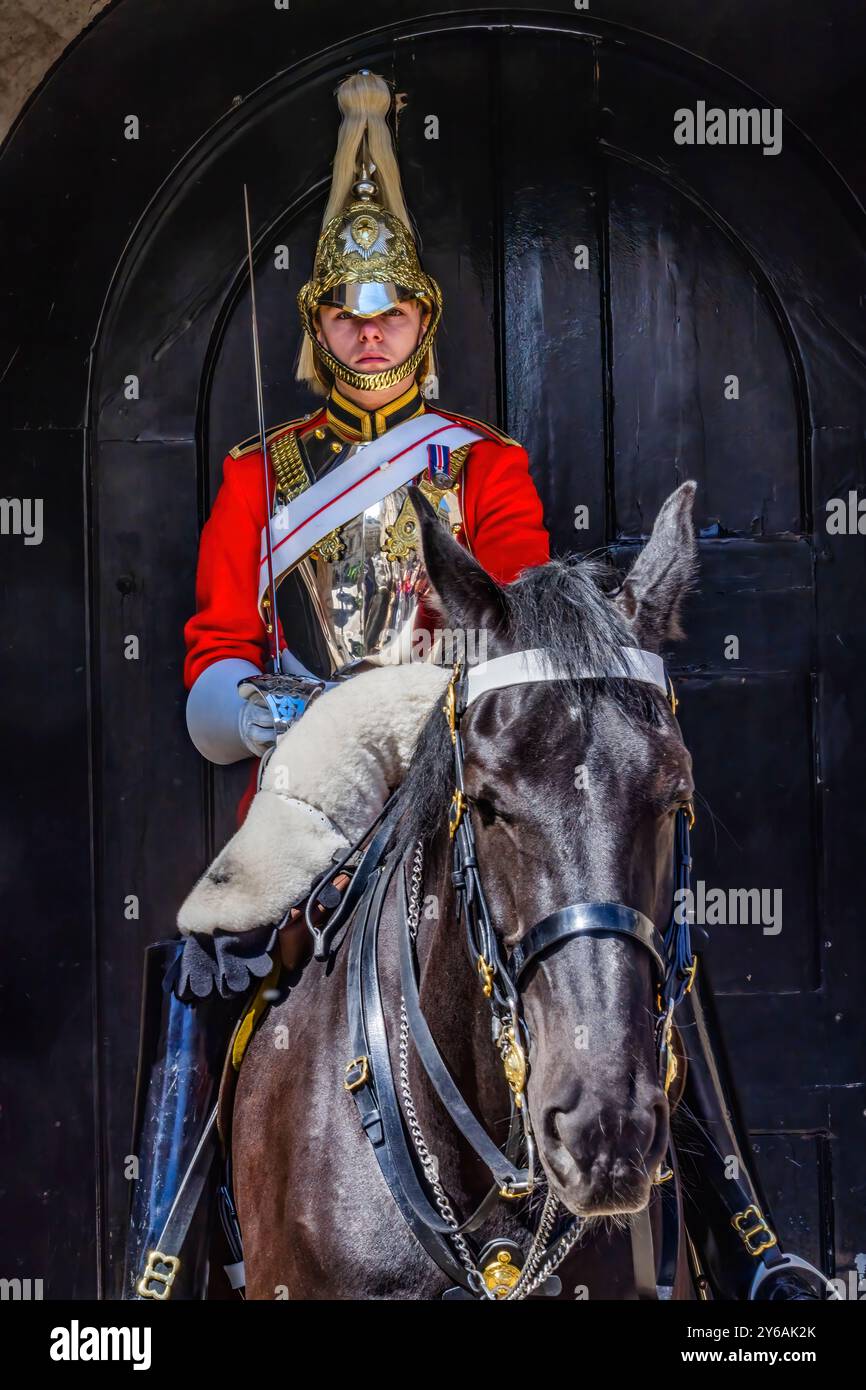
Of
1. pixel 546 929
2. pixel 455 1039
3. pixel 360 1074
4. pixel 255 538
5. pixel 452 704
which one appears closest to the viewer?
pixel 546 929

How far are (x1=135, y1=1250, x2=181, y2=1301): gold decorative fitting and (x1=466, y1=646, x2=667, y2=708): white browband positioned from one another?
1.41 m

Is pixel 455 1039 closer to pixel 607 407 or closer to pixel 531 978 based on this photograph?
pixel 531 978

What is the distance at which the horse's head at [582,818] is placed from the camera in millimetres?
1878

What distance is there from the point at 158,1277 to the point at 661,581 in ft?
5.59

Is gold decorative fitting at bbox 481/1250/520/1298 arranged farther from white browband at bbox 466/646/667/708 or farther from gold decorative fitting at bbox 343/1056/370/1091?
white browband at bbox 466/646/667/708

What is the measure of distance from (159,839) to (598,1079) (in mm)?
2570

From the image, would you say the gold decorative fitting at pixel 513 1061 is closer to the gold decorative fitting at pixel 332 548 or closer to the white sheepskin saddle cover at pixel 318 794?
the white sheepskin saddle cover at pixel 318 794

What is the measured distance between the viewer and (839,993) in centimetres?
421

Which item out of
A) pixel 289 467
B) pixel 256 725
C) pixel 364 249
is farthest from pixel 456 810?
pixel 364 249

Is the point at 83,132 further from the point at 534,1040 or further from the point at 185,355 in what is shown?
the point at 534,1040

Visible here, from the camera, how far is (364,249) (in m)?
3.58

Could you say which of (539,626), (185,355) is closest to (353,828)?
(539,626)

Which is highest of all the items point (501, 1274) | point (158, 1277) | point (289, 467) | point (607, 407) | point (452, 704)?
point (607, 407)

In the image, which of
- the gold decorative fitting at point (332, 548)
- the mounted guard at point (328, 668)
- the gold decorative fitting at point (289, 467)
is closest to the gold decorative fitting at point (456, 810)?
the mounted guard at point (328, 668)
